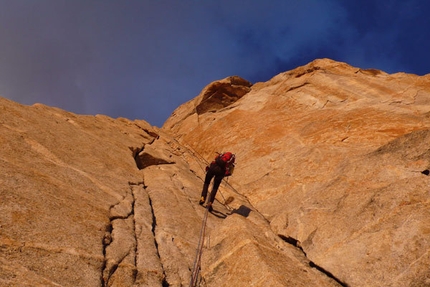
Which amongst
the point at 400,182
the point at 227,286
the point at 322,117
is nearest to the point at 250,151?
the point at 322,117

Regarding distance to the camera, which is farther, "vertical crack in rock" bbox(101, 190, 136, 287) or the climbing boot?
the climbing boot

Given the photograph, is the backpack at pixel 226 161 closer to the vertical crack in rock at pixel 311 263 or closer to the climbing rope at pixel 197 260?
the climbing rope at pixel 197 260

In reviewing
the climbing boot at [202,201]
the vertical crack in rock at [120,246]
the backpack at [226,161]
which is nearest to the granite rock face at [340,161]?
the backpack at [226,161]

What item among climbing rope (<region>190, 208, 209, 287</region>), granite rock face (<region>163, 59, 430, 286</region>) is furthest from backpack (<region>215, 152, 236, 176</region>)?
climbing rope (<region>190, 208, 209, 287</region>)

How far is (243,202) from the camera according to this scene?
50.1 feet

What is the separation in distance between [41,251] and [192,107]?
24.1 m

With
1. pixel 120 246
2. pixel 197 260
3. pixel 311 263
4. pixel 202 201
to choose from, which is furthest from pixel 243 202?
pixel 120 246

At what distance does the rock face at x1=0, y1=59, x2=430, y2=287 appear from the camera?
321 inches

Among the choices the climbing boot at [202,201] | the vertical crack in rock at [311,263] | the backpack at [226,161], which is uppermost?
the backpack at [226,161]

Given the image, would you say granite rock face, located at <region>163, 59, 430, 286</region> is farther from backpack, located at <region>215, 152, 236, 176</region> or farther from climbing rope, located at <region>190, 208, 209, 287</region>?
climbing rope, located at <region>190, 208, 209, 287</region>

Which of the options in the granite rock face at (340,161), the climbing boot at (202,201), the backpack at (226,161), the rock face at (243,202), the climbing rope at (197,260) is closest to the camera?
the rock face at (243,202)

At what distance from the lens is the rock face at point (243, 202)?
321 inches

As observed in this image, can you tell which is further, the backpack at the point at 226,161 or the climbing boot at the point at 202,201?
the backpack at the point at 226,161

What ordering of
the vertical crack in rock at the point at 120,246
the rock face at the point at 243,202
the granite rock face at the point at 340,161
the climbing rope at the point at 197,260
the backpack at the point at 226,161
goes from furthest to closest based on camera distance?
the backpack at the point at 226,161, the granite rock face at the point at 340,161, the climbing rope at the point at 197,260, the rock face at the point at 243,202, the vertical crack in rock at the point at 120,246
